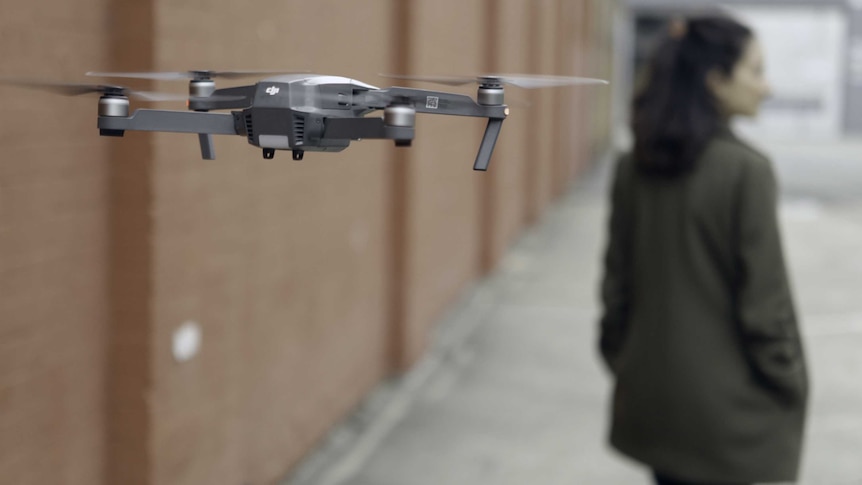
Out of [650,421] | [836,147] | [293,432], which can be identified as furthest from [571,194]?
[836,147]

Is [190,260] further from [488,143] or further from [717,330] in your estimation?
[488,143]

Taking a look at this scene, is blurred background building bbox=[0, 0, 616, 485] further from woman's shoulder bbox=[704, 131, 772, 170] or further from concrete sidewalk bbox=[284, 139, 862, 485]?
woman's shoulder bbox=[704, 131, 772, 170]

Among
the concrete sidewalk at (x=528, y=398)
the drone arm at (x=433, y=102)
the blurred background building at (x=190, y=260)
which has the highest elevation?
the drone arm at (x=433, y=102)

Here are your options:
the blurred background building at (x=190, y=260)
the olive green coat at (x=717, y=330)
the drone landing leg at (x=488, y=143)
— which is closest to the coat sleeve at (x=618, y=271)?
the olive green coat at (x=717, y=330)

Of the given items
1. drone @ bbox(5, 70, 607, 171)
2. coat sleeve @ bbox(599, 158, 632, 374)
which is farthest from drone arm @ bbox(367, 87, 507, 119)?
coat sleeve @ bbox(599, 158, 632, 374)

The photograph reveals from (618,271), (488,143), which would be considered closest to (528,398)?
(618,271)

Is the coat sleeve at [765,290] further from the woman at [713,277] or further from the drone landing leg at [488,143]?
the drone landing leg at [488,143]
